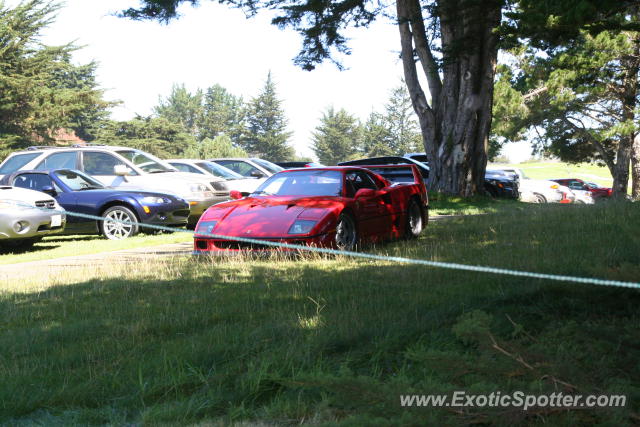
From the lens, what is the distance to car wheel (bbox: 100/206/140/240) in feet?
42.1

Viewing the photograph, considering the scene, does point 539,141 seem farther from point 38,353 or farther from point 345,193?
point 38,353

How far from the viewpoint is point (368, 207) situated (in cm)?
916

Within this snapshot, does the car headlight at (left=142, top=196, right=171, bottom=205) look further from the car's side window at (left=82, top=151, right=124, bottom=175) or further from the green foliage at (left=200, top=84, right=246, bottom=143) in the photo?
the green foliage at (left=200, top=84, right=246, bottom=143)

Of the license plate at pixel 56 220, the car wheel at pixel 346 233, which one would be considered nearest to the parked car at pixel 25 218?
the license plate at pixel 56 220

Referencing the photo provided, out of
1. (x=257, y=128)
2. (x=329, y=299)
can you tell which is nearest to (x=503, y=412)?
(x=329, y=299)

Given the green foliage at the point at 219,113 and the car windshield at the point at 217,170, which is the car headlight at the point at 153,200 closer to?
the car windshield at the point at 217,170

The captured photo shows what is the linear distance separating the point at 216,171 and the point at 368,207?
932 centimetres

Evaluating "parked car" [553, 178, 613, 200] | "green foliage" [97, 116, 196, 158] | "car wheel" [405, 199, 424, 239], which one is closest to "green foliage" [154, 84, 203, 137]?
"green foliage" [97, 116, 196, 158]

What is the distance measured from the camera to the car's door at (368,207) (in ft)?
29.4

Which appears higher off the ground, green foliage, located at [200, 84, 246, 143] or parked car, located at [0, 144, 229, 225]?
green foliage, located at [200, 84, 246, 143]

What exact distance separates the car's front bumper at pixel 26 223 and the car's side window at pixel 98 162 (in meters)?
3.45

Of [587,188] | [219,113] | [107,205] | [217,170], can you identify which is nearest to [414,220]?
[107,205]

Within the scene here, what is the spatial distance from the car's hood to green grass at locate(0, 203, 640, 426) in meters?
0.81

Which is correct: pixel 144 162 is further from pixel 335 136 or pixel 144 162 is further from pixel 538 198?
pixel 335 136
